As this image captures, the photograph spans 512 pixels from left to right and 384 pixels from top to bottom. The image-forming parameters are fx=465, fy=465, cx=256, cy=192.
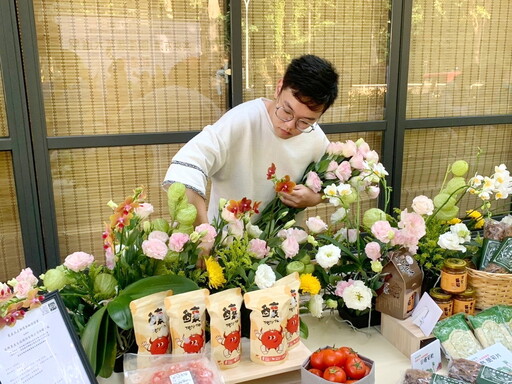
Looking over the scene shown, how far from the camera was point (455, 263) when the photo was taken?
1.38 metres

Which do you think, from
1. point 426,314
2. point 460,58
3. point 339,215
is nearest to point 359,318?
point 426,314

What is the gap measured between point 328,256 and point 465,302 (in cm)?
45

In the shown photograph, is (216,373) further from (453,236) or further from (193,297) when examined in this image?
(453,236)

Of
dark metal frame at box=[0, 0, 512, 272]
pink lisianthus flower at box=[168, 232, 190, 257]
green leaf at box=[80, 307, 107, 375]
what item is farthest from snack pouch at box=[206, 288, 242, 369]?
dark metal frame at box=[0, 0, 512, 272]

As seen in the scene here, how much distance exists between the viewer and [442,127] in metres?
3.04

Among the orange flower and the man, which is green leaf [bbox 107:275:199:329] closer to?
the man

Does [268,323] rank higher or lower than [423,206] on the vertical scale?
lower

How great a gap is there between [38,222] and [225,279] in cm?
146

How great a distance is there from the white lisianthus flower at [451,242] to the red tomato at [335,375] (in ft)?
1.90

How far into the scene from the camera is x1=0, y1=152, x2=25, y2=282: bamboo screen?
223 centimetres

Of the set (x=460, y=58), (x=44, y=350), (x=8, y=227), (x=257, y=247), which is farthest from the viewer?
(x=460, y=58)

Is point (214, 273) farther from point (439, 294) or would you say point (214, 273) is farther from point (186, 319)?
point (439, 294)

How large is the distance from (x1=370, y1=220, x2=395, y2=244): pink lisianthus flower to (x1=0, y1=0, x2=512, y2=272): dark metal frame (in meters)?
1.37

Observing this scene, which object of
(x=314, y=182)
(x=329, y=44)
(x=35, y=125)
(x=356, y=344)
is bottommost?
(x=356, y=344)
